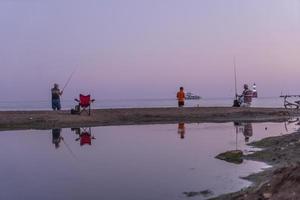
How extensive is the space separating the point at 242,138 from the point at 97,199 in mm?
14658

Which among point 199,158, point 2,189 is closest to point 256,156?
point 199,158

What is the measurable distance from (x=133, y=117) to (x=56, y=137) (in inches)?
518

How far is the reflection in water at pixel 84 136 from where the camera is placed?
86.0 ft

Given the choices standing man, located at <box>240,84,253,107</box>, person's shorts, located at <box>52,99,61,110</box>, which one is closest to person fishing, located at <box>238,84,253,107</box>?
standing man, located at <box>240,84,253,107</box>

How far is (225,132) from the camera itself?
30047 mm

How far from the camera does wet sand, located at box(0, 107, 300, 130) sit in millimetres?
36344

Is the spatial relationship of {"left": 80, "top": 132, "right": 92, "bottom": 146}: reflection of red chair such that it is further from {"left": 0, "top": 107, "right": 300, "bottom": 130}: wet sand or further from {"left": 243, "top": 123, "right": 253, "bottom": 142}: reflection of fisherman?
{"left": 243, "top": 123, "right": 253, "bottom": 142}: reflection of fisherman

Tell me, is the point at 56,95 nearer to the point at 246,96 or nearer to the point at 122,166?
the point at 246,96

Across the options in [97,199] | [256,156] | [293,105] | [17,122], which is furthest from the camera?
[293,105]

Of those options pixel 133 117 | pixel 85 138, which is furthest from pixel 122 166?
pixel 133 117

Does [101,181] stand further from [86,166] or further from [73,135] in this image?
[73,135]

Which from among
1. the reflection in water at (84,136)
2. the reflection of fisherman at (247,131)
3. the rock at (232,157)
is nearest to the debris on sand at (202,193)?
the rock at (232,157)

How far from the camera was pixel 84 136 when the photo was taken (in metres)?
28.9

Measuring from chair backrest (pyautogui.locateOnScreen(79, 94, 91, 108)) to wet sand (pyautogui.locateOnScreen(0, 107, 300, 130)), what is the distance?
0.80 metres
